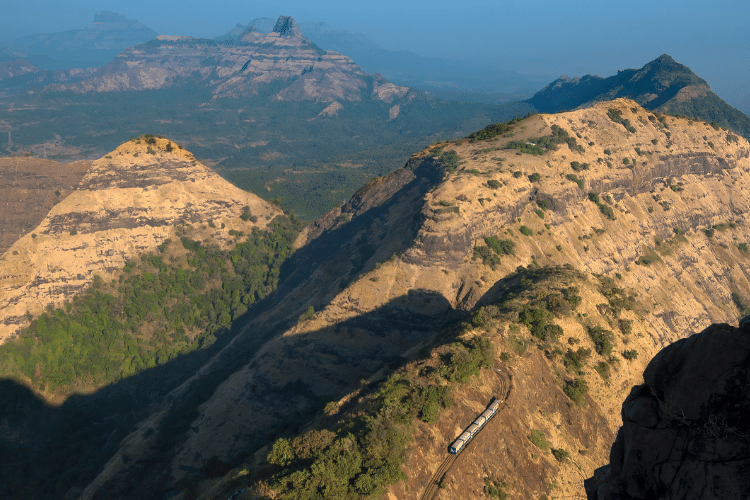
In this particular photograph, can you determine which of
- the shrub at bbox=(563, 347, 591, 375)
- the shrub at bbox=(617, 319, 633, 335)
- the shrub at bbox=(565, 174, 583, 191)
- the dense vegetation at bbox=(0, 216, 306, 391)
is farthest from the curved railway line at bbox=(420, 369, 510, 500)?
the dense vegetation at bbox=(0, 216, 306, 391)

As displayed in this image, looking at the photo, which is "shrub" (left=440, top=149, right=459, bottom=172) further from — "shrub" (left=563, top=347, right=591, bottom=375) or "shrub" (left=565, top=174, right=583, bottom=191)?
"shrub" (left=563, top=347, right=591, bottom=375)

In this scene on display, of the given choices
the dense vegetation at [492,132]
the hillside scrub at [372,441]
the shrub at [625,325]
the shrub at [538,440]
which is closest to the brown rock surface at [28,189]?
the dense vegetation at [492,132]

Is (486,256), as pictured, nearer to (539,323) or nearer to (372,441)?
(539,323)

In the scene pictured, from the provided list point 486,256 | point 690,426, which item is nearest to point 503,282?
point 486,256

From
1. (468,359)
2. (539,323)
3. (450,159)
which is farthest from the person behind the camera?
(450,159)

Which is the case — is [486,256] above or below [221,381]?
above

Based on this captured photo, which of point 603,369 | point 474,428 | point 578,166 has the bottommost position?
point 474,428
